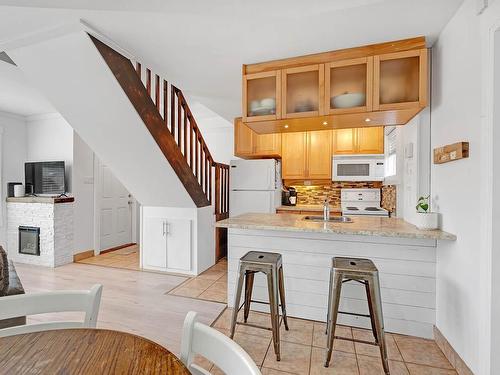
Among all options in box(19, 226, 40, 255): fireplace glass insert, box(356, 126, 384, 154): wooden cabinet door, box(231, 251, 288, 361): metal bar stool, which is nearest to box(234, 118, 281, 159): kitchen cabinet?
box(356, 126, 384, 154): wooden cabinet door

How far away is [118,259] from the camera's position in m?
4.61

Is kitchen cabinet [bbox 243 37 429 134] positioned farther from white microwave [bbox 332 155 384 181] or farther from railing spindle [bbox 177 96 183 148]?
white microwave [bbox 332 155 384 181]

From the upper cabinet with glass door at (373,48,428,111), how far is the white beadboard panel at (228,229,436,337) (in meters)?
1.12

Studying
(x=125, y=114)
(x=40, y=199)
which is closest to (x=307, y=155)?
(x=125, y=114)

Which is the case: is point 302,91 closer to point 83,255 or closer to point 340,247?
point 340,247

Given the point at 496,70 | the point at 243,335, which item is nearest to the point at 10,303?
the point at 243,335

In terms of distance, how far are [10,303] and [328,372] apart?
5.95 ft

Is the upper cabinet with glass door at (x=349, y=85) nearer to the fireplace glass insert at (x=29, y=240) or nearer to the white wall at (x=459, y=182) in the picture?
the white wall at (x=459, y=182)

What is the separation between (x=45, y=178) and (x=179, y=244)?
2665mm

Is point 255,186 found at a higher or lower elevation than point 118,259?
higher

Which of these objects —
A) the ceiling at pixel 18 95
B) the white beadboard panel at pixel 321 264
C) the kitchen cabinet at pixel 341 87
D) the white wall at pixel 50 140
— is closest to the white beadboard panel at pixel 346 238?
the white beadboard panel at pixel 321 264

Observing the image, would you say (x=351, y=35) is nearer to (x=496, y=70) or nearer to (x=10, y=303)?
(x=496, y=70)

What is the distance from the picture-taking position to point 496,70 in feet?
4.77

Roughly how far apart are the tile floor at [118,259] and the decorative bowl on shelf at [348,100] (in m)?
3.54
